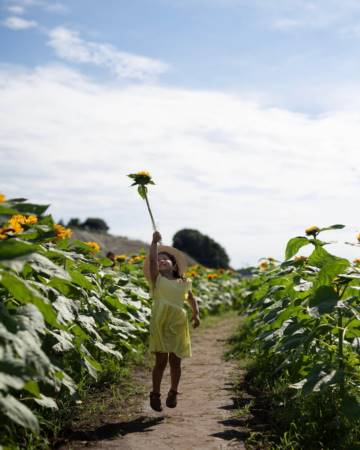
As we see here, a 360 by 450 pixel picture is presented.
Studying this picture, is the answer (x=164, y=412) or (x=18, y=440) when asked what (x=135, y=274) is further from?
(x=18, y=440)

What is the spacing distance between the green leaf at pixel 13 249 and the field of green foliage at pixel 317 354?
1.65 meters

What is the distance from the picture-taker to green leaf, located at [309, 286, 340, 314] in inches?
137

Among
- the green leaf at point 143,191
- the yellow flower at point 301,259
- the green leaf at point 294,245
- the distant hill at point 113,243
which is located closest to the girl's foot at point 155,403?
the green leaf at point 294,245

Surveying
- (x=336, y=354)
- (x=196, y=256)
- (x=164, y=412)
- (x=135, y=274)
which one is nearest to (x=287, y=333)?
(x=336, y=354)

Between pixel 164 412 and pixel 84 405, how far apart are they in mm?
611

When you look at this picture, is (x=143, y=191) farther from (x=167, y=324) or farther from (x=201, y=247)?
(x=201, y=247)

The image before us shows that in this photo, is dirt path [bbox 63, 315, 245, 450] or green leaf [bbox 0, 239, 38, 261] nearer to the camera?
green leaf [bbox 0, 239, 38, 261]

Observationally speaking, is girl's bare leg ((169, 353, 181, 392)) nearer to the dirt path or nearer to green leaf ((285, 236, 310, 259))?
the dirt path

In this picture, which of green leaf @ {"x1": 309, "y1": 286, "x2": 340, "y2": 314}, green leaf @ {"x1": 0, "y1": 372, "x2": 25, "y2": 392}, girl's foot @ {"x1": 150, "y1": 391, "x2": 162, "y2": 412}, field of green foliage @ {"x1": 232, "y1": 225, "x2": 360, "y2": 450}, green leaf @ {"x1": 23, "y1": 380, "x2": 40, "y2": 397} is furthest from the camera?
girl's foot @ {"x1": 150, "y1": 391, "x2": 162, "y2": 412}

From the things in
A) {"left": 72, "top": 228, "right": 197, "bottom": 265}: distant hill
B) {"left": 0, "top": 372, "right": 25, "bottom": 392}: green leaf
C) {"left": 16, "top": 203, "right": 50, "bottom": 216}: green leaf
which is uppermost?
{"left": 72, "top": 228, "right": 197, "bottom": 265}: distant hill

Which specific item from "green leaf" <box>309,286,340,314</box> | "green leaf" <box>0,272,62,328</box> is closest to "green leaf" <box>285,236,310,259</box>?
"green leaf" <box>309,286,340,314</box>

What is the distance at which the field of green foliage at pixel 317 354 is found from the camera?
3.62m

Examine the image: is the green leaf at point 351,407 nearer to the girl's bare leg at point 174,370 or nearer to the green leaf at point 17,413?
the girl's bare leg at point 174,370

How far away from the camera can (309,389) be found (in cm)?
351
